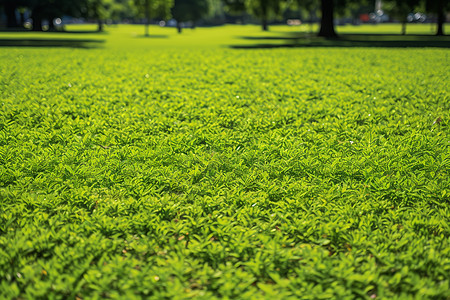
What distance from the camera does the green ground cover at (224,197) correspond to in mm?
2611

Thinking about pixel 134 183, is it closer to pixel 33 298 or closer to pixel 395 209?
pixel 33 298

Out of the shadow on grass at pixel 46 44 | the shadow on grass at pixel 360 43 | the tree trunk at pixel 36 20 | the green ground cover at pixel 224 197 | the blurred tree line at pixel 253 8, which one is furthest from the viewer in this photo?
the tree trunk at pixel 36 20

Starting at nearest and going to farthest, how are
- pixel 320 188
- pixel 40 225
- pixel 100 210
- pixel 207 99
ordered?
pixel 40 225 → pixel 100 210 → pixel 320 188 → pixel 207 99

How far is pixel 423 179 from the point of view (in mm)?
4039

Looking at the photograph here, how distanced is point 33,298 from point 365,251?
2.35 m

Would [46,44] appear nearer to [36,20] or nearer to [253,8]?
[36,20]

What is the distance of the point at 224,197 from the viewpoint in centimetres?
375

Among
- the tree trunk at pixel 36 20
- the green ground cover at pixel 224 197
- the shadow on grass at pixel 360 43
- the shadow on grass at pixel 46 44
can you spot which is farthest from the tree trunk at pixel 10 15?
the green ground cover at pixel 224 197

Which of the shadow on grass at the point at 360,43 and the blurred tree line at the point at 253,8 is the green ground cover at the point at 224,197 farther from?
the blurred tree line at the point at 253,8

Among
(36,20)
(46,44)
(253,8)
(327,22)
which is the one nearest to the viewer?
(46,44)

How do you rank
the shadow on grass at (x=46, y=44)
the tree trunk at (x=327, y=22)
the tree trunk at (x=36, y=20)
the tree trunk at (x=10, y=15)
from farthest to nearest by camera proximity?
the tree trunk at (x=10, y=15) → the tree trunk at (x=36, y=20) → the tree trunk at (x=327, y=22) → the shadow on grass at (x=46, y=44)

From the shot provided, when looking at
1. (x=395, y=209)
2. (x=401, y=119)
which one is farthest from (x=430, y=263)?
(x=401, y=119)

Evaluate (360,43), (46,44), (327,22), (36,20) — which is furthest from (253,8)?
(46,44)

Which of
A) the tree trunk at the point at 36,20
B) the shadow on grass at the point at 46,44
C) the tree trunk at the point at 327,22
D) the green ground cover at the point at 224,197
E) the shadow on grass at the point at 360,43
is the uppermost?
the tree trunk at the point at 36,20
